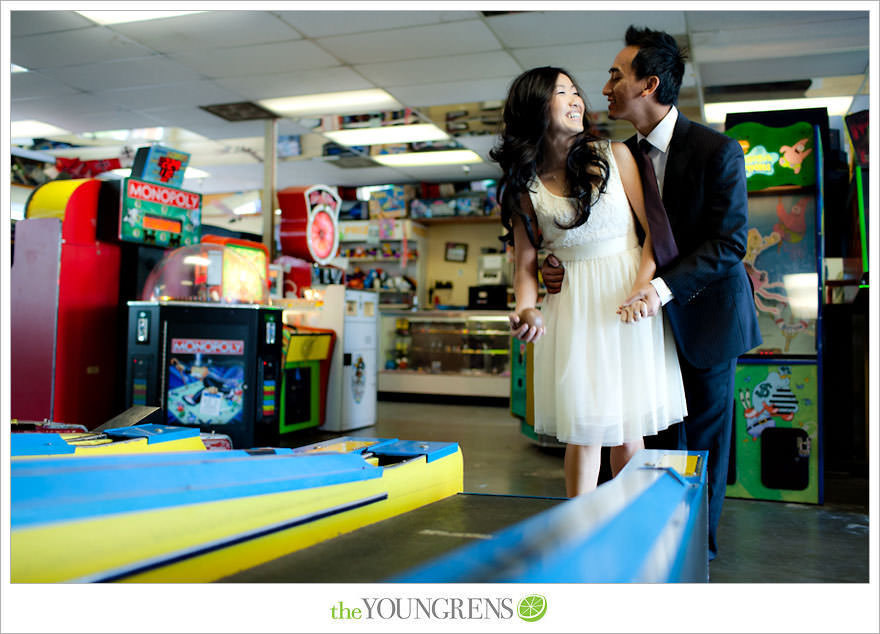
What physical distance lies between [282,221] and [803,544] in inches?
169

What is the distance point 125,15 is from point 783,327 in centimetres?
445

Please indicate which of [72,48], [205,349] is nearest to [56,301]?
[205,349]

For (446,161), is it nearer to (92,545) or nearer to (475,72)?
(475,72)

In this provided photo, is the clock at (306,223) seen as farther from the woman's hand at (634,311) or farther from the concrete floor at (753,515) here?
the woman's hand at (634,311)

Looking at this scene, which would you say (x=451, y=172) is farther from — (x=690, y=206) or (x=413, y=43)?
(x=690, y=206)

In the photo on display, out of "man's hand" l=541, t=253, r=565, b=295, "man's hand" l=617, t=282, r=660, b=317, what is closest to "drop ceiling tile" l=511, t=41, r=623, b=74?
"man's hand" l=541, t=253, r=565, b=295

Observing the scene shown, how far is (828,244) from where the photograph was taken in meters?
4.20

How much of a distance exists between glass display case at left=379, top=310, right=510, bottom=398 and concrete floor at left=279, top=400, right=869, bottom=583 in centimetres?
204

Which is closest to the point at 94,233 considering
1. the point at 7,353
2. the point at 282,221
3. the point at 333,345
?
the point at 282,221

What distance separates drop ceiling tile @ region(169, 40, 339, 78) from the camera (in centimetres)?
507

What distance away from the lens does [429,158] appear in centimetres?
832

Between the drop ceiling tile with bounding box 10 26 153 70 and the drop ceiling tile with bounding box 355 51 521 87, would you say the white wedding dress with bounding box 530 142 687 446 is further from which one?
the drop ceiling tile with bounding box 10 26 153 70

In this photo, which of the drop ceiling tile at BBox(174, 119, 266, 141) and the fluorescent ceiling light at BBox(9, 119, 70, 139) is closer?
the drop ceiling tile at BBox(174, 119, 266, 141)

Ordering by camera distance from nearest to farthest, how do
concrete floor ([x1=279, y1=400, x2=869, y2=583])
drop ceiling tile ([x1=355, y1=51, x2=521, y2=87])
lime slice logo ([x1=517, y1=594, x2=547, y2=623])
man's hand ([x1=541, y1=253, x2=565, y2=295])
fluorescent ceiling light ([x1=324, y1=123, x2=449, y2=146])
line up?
lime slice logo ([x1=517, y1=594, x2=547, y2=623]) < man's hand ([x1=541, y1=253, x2=565, y2=295]) < concrete floor ([x1=279, y1=400, x2=869, y2=583]) < drop ceiling tile ([x1=355, y1=51, x2=521, y2=87]) < fluorescent ceiling light ([x1=324, y1=123, x2=449, y2=146])
